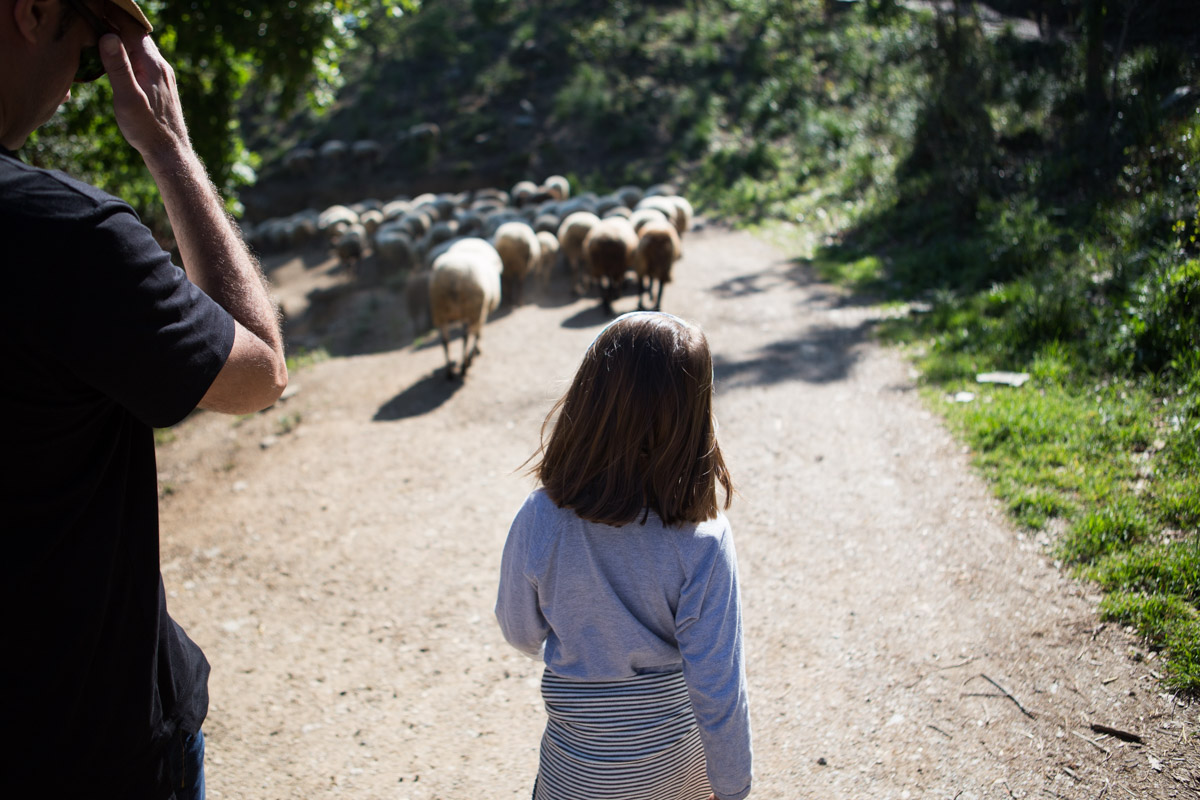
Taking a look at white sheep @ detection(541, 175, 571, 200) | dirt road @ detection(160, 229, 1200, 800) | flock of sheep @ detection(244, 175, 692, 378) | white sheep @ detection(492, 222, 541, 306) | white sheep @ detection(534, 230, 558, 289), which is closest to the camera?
dirt road @ detection(160, 229, 1200, 800)

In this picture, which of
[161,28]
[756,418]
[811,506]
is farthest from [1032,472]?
[161,28]

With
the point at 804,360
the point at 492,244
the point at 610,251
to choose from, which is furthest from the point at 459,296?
the point at 804,360

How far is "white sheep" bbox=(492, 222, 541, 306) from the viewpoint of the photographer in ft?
38.7

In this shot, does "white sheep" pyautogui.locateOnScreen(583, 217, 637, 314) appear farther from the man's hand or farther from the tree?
the man's hand

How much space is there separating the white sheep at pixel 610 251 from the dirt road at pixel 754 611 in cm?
312

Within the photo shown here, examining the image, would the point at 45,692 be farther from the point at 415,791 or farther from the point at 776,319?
the point at 776,319

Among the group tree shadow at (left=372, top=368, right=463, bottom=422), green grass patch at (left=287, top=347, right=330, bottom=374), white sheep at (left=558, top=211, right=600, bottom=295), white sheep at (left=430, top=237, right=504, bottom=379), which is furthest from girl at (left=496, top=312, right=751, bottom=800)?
white sheep at (left=558, top=211, right=600, bottom=295)

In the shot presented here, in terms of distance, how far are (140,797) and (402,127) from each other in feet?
92.7

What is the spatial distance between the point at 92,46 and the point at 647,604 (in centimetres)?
171

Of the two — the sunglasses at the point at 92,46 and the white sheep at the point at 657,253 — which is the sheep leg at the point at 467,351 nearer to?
the white sheep at the point at 657,253

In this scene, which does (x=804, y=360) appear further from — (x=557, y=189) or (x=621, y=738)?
(x=557, y=189)

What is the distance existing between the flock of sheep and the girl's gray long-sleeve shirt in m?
7.26

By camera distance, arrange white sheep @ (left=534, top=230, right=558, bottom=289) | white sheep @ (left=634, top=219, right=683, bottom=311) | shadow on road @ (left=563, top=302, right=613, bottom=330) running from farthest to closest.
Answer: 1. white sheep @ (left=534, top=230, right=558, bottom=289)
2. shadow on road @ (left=563, top=302, right=613, bottom=330)
3. white sheep @ (left=634, top=219, right=683, bottom=311)

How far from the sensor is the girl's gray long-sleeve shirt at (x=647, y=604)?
1.83 metres
